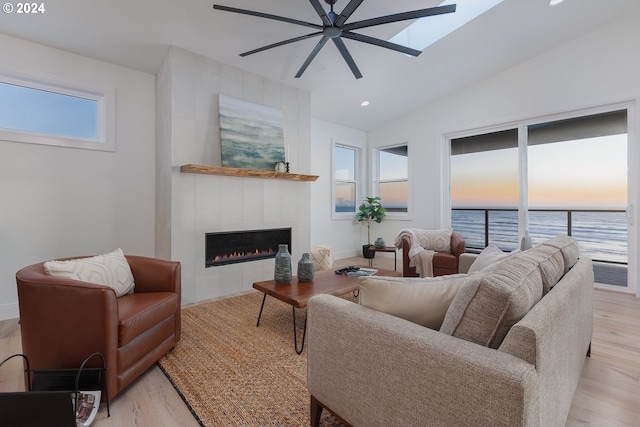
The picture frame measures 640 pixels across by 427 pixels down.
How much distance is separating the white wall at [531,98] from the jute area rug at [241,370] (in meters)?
3.61

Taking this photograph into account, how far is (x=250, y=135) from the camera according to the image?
3791 mm

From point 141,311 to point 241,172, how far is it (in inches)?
82.7

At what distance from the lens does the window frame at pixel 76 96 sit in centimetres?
288

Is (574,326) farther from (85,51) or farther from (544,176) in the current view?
(85,51)

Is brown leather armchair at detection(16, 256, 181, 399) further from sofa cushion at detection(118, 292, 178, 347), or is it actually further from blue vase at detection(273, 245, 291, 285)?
blue vase at detection(273, 245, 291, 285)

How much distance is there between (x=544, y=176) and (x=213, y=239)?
15.4ft

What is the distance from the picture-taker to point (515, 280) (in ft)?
3.44

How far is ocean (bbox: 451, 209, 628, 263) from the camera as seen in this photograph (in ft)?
13.3

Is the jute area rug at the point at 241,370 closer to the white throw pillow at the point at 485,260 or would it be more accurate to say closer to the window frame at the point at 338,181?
the white throw pillow at the point at 485,260

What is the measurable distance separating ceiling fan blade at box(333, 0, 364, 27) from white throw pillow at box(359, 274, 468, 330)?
6.38 ft

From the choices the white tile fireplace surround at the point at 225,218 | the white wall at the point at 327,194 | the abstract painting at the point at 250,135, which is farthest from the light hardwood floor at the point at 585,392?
the white wall at the point at 327,194

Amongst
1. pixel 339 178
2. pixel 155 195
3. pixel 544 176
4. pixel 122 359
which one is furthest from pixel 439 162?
pixel 122 359

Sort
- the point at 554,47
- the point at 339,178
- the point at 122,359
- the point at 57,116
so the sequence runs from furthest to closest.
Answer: the point at 339,178, the point at 554,47, the point at 57,116, the point at 122,359

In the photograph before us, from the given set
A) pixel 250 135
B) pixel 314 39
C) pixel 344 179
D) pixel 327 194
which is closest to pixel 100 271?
pixel 250 135
